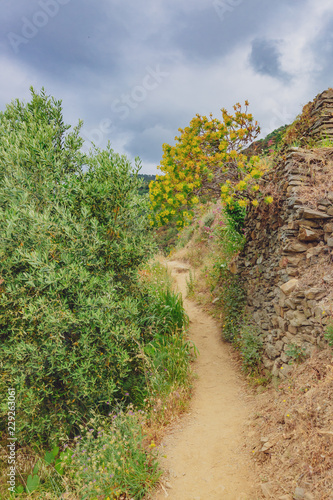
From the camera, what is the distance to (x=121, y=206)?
18.3ft

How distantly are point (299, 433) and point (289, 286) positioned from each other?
2362 millimetres

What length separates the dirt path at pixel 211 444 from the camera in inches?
137

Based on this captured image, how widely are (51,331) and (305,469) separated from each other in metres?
3.59

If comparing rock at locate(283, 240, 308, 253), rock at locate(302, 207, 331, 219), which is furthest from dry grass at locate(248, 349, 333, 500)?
rock at locate(302, 207, 331, 219)

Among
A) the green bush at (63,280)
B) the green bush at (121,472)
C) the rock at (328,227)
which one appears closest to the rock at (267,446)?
the green bush at (121,472)

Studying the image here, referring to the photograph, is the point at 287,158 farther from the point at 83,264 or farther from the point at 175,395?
the point at 175,395

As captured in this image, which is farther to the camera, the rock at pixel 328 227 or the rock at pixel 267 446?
the rock at pixel 328 227

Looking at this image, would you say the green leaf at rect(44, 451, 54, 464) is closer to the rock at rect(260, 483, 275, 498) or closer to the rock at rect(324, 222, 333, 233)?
the rock at rect(260, 483, 275, 498)

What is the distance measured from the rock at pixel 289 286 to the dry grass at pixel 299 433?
1.15 m

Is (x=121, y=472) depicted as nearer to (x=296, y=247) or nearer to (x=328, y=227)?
(x=296, y=247)

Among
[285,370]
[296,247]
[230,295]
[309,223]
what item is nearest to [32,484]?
[285,370]

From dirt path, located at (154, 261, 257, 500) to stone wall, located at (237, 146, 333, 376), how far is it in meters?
0.96

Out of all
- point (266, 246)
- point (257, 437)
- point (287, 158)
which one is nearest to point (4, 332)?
point (257, 437)

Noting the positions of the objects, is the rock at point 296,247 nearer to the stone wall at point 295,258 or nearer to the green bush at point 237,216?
the stone wall at point 295,258
